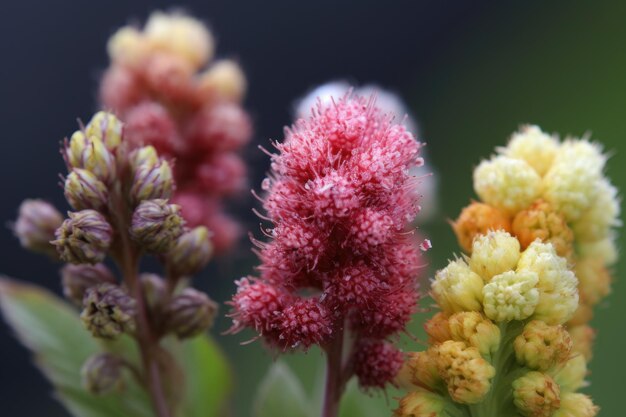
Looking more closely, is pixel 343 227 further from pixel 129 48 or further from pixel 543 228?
pixel 129 48

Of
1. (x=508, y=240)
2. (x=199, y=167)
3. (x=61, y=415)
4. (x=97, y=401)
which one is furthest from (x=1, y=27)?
(x=508, y=240)

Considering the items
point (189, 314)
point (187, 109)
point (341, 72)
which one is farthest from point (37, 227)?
point (341, 72)

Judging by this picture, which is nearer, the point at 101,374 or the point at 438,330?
the point at 438,330

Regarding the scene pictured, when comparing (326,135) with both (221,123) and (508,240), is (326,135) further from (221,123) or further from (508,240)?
(221,123)

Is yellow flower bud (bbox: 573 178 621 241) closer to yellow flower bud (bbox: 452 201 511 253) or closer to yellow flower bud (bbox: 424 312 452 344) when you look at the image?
yellow flower bud (bbox: 452 201 511 253)

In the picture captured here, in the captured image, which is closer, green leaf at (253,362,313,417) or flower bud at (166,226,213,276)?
flower bud at (166,226,213,276)

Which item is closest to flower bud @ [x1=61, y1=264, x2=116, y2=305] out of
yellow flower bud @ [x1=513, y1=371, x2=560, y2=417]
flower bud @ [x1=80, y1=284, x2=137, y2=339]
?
flower bud @ [x1=80, y1=284, x2=137, y2=339]
